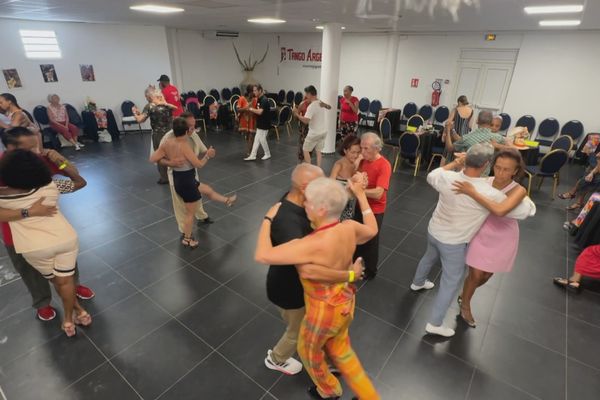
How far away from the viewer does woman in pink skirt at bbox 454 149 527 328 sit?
2.20 metres

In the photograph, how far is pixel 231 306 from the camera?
3.03 meters

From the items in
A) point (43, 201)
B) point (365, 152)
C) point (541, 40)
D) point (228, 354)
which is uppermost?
point (541, 40)

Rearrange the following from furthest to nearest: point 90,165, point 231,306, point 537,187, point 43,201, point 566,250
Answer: point 90,165 → point 537,187 → point 566,250 → point 231,306 → point 43,201

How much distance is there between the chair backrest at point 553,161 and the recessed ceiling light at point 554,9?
2110 millimetres

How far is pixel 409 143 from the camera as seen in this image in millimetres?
6465

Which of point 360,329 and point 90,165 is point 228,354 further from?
point 90,165

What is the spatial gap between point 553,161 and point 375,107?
577 centimetres

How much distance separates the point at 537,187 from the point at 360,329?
5581 mm

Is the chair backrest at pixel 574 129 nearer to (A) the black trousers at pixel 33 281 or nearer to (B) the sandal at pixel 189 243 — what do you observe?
(B) the sandal at pixel 189 243

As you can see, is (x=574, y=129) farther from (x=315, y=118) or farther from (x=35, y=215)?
(x=35, y=215)

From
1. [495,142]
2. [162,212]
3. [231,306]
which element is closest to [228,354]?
[231,306]

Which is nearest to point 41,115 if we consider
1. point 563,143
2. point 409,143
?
point 409,143

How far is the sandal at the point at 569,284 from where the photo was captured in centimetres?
335

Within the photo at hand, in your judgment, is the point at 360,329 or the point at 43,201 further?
the point at 360,329
